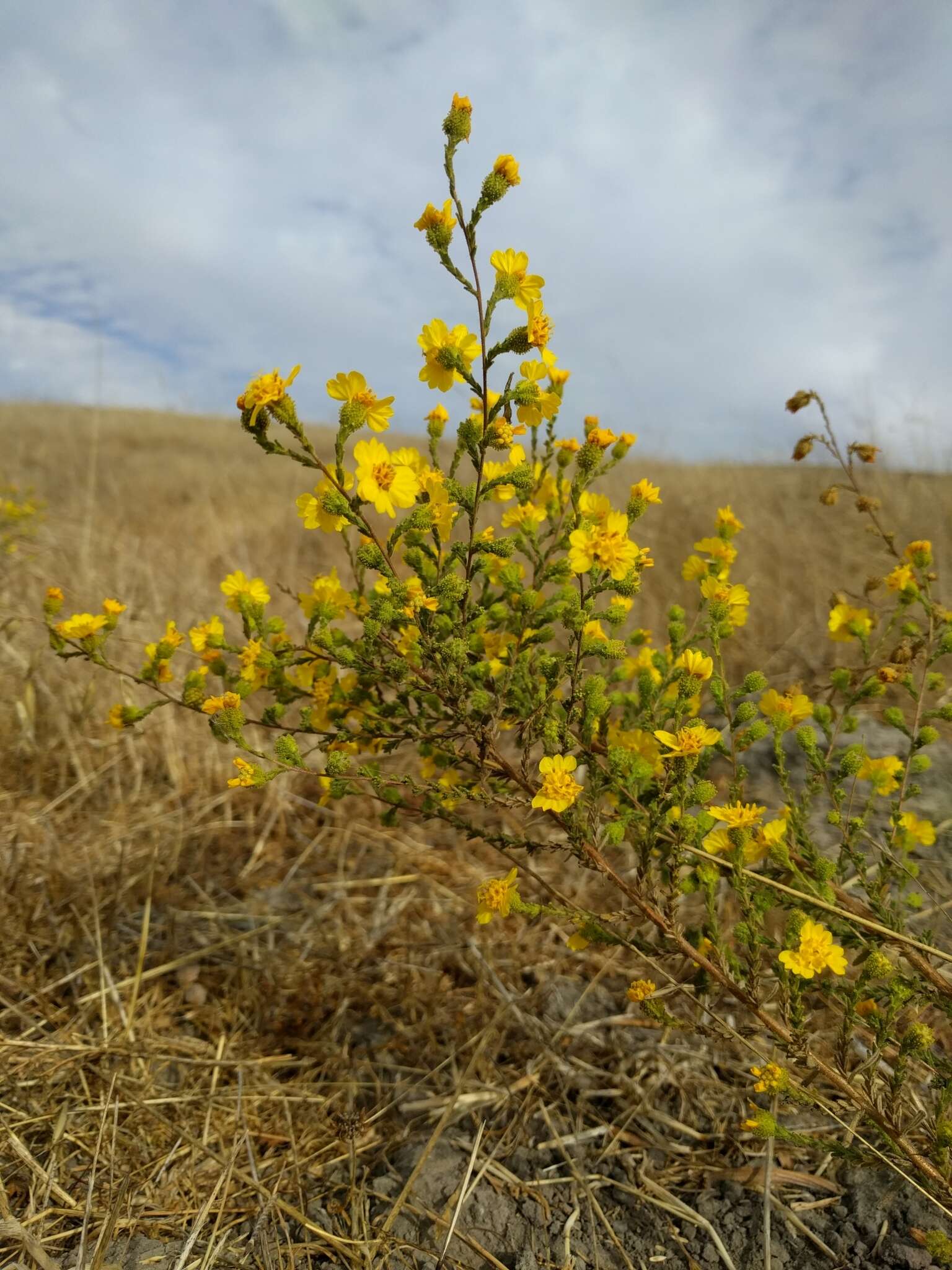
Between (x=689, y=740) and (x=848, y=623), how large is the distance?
761mm

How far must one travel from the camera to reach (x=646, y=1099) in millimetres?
1738

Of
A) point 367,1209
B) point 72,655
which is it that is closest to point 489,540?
point 72,655

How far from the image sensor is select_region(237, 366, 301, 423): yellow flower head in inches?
43.9

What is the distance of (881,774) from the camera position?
1.59 m

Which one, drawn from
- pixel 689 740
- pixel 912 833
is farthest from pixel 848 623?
pixel 689 740

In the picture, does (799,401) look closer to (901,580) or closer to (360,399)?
(901,580)

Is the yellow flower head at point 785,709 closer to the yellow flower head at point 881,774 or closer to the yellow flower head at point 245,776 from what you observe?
the yellow flower head at point 881,774

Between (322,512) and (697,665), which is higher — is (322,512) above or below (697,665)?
above

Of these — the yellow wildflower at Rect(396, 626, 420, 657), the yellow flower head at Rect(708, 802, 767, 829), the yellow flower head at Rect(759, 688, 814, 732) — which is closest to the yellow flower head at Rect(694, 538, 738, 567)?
the yellow flower head at Rect(759, 688, 814, 732)

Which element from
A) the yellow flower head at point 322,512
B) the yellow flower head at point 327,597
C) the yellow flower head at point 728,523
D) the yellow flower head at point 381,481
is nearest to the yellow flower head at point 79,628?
the yellow flower head at point 327,597

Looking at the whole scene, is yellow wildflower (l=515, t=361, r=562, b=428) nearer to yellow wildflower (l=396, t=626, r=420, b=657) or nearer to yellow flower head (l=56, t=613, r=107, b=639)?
yellow wildflower (l=396, t=626, r=420, b=657)

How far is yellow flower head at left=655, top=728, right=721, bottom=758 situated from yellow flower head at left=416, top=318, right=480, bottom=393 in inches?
27.0

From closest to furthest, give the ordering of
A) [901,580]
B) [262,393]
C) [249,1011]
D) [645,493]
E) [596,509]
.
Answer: [262,393], [596,509], [645,493], [901,580], [249,1011]

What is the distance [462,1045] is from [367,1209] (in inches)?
18.5
